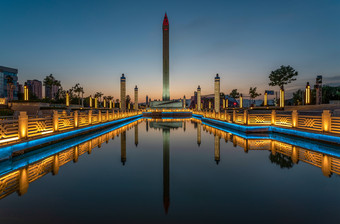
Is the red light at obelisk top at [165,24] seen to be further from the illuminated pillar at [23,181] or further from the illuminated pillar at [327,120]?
the illuminated pillar at [23,181]

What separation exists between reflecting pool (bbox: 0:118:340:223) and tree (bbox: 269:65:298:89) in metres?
35.7

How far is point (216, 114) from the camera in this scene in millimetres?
20531

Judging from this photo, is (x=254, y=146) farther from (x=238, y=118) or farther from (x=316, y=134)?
(x=238, y=118)

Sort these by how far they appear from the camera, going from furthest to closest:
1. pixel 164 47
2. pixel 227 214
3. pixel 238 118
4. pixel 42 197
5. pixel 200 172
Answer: pixel 164 47 → pixel 238 118 → pixel 200 172 → pixel 42 197 → pixel 227 214

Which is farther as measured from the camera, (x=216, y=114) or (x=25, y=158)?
(x=216, y=114)

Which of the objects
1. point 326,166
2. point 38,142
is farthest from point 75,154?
point 326,166

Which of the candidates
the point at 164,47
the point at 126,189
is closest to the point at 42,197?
the point at 126,189

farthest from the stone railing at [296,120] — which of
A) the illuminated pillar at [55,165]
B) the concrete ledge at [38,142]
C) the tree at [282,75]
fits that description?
the tree at [282,75]

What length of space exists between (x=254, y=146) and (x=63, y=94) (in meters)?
62.0

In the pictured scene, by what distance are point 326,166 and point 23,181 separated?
8251mm

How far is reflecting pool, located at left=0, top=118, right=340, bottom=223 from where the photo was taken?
300 centimetres

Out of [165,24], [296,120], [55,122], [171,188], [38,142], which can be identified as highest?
[165,24]

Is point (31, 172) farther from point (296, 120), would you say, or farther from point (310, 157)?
point (296, 120)

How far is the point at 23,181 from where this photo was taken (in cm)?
435
